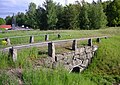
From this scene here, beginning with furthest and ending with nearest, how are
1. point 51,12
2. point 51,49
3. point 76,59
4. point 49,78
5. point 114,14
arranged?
point 114,14 < point 51,12 < point 76,59 < point 51,49 < point 49,78

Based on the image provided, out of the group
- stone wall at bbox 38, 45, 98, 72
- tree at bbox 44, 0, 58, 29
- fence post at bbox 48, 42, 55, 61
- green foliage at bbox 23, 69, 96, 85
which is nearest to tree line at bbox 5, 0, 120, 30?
tree at bbox 44, 0, 58, 29

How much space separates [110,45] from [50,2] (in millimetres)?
30576

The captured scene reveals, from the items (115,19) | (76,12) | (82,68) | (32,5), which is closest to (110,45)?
(82,68)

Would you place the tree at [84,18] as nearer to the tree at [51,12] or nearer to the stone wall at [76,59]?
the tree at [51,12]

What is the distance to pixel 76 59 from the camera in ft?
49.9

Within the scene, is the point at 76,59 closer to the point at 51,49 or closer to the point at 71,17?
the point at 51,49

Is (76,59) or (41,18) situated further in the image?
(41,18)

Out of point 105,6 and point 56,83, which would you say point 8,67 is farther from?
point 105,6

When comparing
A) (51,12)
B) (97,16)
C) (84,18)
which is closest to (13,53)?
(97,16)

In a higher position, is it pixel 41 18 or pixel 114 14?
pixel 114 14

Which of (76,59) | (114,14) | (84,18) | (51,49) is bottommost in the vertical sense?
(76,59)

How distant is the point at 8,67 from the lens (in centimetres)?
862

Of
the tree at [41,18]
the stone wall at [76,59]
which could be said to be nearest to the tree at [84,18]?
the tree at [41,18]

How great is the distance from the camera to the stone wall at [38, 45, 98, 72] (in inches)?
508
